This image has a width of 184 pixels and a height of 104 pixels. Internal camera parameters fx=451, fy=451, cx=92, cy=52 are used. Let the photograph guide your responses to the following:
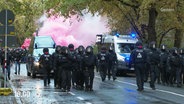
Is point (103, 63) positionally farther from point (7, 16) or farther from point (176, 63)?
point (7, 16)

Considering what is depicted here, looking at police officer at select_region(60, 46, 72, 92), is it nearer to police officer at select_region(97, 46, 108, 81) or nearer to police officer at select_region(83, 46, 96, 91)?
police officer at select_region(83, 46, 96, 91)

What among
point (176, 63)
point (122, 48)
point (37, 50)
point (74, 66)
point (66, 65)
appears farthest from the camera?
point (122, 48)

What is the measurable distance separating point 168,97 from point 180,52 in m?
5.84

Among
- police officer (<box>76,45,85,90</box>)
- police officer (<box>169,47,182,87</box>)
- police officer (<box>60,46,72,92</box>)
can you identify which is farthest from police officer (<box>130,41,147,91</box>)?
police officer (<box>169,47,182,87</box>)

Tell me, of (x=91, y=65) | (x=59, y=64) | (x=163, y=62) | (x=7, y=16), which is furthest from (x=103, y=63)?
(x=7, y=16)

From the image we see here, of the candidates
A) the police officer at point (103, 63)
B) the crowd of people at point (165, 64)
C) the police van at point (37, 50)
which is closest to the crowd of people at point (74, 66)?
the crowd of people at point (165, 64)

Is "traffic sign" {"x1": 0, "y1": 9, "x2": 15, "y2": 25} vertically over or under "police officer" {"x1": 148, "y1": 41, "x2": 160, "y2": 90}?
over

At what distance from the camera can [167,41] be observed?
133 feet

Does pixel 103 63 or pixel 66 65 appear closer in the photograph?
pixel 66 65

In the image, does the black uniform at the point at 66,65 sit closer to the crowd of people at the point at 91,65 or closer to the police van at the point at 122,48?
the crowd of people at the point at 91,65

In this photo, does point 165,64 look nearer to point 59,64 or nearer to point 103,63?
point 103,63

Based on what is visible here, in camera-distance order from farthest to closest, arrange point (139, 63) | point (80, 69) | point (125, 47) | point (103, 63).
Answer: point (125, 47), point (103, 63), point (80, 69), point (139, 63)

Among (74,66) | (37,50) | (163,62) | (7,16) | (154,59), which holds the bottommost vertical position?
(74,66)

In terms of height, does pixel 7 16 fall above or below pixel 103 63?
above
